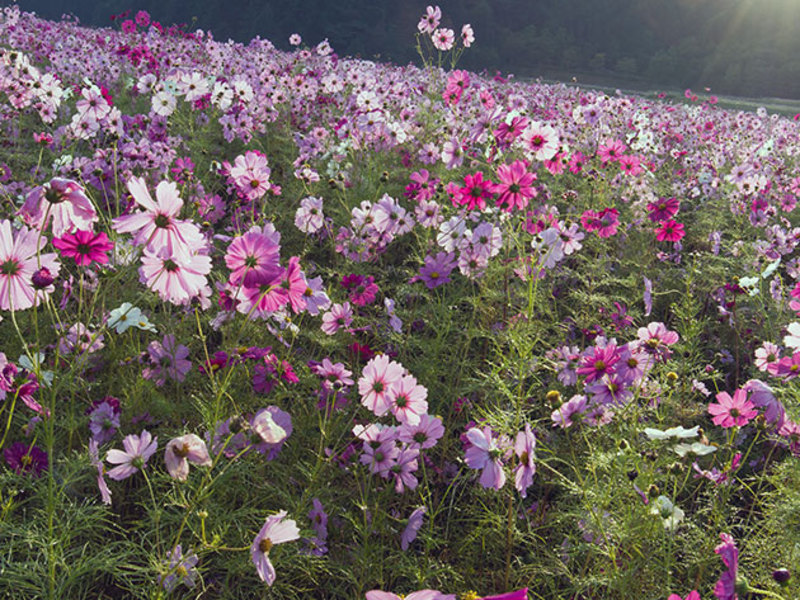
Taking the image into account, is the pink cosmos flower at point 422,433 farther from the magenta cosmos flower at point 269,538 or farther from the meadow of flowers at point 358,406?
the magenta cosmos flower at point 269,538

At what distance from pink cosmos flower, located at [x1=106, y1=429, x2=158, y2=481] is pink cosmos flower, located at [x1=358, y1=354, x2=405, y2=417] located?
1.67 ft

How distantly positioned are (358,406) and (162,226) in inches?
30.8

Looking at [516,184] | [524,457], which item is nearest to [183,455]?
[524,457]

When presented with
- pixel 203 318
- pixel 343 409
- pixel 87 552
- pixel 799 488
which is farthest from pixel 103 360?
pixel 799 488

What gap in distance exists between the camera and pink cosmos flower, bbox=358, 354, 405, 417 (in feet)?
4.88

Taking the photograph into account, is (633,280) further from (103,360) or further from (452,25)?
(452,25)

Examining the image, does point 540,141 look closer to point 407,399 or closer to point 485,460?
point 407,399

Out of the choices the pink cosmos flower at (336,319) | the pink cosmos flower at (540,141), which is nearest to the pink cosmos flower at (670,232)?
the pink cosmos flower at (540,141)

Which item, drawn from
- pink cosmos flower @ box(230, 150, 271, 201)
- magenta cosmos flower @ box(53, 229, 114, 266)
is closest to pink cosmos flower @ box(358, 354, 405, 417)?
magenta cosmos flower @ box(53, 229, 114, 266)

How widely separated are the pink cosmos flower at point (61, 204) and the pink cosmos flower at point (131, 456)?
0.52 metres

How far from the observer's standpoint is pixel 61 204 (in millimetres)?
1074

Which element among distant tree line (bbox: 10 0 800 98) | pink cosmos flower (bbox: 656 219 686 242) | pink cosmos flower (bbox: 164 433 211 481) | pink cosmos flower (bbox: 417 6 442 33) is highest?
distant tree line (bbox: 10 0 800 98)

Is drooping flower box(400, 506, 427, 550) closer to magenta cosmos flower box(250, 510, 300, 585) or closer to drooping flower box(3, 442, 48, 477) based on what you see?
magenta cosmos flower box(250, 510, 300, 585)

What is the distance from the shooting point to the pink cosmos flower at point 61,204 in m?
0.99
